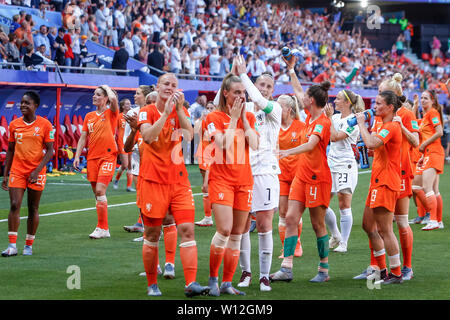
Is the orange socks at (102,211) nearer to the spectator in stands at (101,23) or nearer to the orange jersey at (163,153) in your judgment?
the orange jersey at (163,153)

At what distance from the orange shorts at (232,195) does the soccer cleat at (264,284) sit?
0.83 m

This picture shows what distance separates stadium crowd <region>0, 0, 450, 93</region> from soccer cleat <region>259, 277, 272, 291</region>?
7.91 metres

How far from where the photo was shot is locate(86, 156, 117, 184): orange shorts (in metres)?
10.9

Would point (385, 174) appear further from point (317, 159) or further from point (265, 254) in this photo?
point (265, 254)

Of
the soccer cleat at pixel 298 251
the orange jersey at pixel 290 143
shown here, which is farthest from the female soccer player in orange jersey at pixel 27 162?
the soccer cleat at pixel 298 251

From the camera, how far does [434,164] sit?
12234 millimetres

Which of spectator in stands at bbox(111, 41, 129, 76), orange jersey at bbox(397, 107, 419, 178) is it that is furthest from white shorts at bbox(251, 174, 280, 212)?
spectator in stands at bbox(111, 41, 129, 76)

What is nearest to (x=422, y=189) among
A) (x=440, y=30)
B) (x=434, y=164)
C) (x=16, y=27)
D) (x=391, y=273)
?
(x=434, y=164)

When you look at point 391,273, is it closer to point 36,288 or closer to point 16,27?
point 36,288

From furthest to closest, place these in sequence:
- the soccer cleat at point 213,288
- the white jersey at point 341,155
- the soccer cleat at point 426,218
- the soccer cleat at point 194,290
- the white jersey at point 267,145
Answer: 1. the soccer cleat at point 426,218
2. the white jersey at point 341,155
3. the white jersey at point 267,145
4. the soccer cleat at point 213,288
5. the soccer cleat at point 194,290

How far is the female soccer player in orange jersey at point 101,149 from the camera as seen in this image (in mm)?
10742

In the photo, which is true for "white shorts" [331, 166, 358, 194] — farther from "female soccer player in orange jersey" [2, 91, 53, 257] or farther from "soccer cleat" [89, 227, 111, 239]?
"female soccer player in orange jersey" [2, 91, 53, 257]

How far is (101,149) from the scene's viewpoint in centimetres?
1088

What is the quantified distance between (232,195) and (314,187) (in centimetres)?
140
